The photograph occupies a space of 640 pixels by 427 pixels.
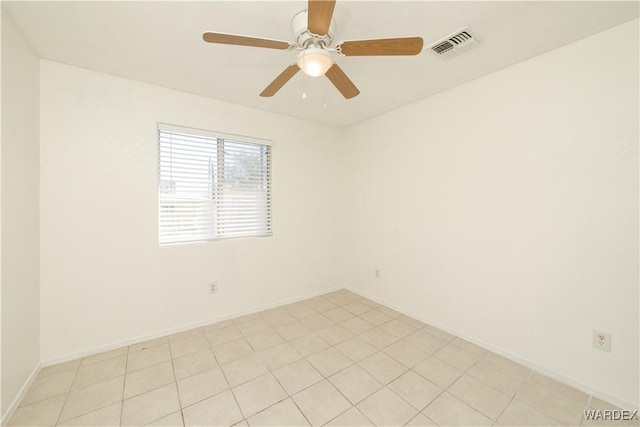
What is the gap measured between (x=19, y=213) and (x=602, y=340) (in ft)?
13.1

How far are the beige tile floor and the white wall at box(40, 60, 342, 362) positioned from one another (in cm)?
30

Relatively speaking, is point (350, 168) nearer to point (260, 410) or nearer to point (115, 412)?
point (260, 410)

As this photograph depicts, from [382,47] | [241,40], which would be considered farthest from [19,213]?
[382,47]

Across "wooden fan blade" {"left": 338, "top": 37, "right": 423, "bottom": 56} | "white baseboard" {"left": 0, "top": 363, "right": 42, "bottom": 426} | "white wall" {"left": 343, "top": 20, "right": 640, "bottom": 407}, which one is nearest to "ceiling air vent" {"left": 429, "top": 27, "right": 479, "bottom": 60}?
"white wall" {"left": 343, "top": 20, "right": 640, "bottom": 407}

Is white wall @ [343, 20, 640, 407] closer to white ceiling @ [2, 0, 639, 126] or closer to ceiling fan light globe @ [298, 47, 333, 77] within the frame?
white ceiling @ [2, 0, 639, 126]

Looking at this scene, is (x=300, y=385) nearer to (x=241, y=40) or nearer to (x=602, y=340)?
(x=602, y=340)

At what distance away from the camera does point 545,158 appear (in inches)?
78.4

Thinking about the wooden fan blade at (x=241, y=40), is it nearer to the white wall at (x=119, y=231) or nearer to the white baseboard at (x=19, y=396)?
the white wall at (x=119, y=231)

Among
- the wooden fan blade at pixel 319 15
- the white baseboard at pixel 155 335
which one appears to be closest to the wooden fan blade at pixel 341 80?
the wooden fan blade at pixel 319 15

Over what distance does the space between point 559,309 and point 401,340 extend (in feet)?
4.09

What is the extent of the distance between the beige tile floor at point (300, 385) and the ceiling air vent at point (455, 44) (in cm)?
244

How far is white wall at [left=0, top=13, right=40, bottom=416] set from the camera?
1.58 m

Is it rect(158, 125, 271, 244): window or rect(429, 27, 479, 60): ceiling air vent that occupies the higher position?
rect(429, 27, 479, 60): ceiling air vent

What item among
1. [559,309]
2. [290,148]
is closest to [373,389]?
[559,309]
